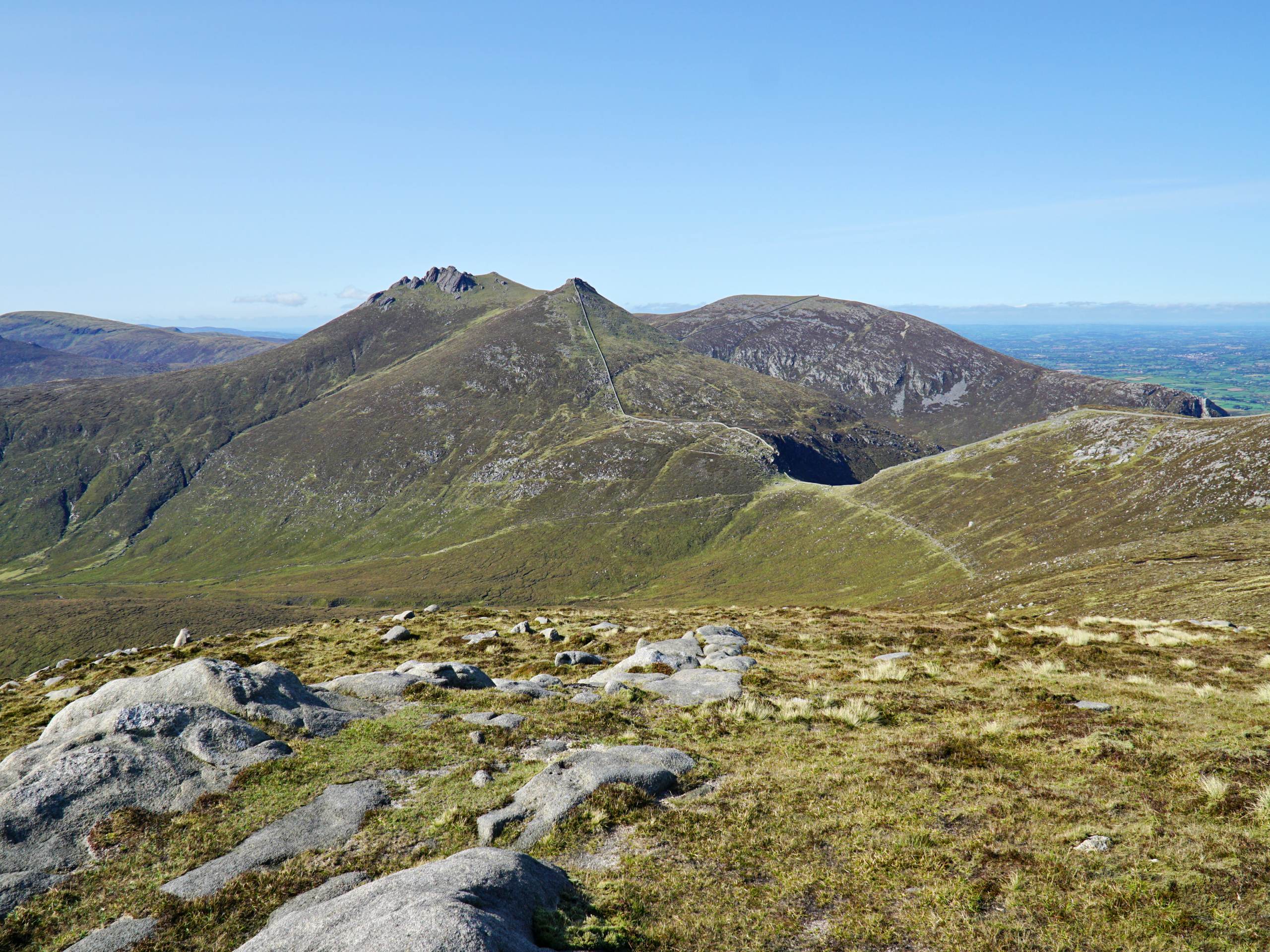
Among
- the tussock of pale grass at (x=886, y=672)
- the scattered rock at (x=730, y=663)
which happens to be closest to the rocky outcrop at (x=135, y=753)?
the scattered rock at (x=730, y=663)

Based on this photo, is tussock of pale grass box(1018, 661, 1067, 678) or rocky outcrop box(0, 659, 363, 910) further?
tussock of pale grass box(1018, 661, 1067, 678)

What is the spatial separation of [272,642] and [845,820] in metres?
48.2

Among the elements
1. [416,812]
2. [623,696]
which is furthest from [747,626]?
[416,812]

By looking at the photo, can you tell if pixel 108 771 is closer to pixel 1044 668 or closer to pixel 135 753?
pixel 135 753

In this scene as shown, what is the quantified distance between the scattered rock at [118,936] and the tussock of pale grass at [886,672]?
86.5 ft

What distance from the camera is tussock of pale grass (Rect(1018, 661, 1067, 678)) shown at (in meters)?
28.2

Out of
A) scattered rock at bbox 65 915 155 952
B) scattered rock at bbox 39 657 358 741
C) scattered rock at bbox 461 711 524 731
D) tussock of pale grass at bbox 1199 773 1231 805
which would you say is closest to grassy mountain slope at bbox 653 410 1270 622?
tussock of pale grass at bbox 1199 773 1231 805

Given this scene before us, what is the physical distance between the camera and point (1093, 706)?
2259cm

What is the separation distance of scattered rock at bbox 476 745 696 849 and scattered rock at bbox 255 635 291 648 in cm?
3956

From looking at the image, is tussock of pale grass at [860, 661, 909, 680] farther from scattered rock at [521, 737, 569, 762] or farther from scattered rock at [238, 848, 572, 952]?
scattered rock at [238, 848, 572, 952]

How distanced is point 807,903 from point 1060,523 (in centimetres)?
13592

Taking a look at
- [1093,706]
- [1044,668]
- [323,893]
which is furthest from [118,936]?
[1044,668]

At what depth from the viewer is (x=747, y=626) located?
46594 mm

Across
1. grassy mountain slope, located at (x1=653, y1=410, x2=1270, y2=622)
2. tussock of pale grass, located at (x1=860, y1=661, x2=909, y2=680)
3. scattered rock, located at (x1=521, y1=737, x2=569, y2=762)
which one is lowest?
grassy mountain slope, located at (x1=653, y1=410, x2=1270, y2=622)
